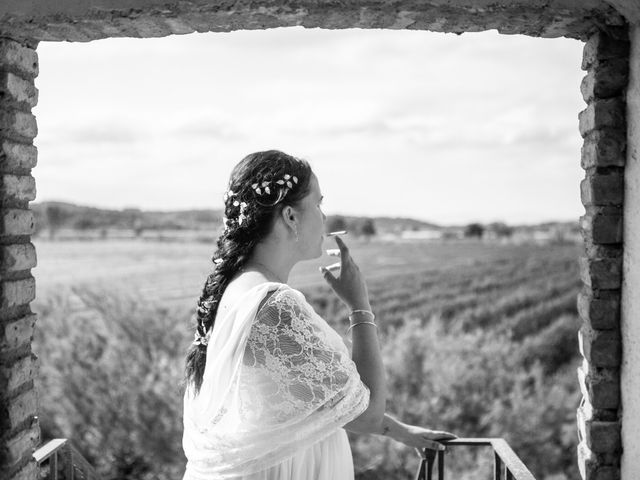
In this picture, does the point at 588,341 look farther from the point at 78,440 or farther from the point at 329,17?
the point at 78,440

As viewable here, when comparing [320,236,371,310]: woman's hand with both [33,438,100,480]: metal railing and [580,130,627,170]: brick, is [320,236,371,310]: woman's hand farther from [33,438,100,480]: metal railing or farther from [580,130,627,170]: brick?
[33,438,100,480]: metal railing

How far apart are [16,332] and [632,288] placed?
1879 mm

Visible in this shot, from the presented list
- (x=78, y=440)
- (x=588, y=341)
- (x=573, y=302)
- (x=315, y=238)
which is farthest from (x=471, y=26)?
(x=573, y=302)

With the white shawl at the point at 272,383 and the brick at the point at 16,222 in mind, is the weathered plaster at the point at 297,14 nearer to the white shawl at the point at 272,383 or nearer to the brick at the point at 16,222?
the brick at the point at 16,222

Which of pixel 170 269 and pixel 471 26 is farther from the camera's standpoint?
pixel 170 269

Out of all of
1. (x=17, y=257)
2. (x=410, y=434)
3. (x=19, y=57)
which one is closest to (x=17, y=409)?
(x=17, y=257)

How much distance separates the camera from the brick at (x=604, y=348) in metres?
2.16

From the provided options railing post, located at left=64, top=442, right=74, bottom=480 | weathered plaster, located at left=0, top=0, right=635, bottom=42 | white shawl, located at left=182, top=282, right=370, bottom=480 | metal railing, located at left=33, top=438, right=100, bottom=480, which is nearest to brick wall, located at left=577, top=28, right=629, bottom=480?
weathered plaster, located at left=0, top=0, right=635, bottom=42

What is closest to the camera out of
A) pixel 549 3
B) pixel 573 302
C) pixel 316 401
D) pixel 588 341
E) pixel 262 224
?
pixel 316 401

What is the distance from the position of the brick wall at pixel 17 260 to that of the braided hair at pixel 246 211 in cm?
61

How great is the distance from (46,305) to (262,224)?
17.8ft

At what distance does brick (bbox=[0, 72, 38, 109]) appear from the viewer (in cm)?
211

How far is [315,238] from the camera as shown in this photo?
192 cm

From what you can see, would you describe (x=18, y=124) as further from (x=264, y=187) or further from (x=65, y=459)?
(x=65, y=459)
